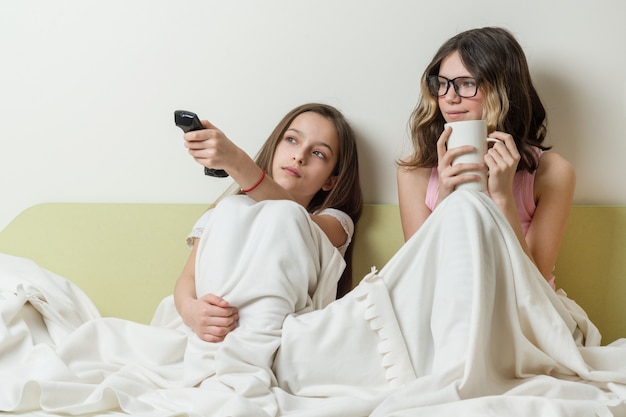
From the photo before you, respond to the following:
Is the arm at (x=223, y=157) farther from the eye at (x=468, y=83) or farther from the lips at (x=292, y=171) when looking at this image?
the eye at (x=468, y=83)

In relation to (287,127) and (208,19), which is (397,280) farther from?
(208,19)

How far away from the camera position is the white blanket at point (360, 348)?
1.17m

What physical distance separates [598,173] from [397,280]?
0.77 metres

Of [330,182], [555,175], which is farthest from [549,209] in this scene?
[330,182]

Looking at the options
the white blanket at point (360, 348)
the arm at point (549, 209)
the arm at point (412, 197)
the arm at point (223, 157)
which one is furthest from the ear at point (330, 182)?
the arm at point (549, 209)

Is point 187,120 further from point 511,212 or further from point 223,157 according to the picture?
point 511,212

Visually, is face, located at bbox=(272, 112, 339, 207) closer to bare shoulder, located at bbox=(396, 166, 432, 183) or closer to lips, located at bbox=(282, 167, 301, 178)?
lips, located at bbox=(282, 167, 301, 178)

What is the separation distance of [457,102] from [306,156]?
1.34ft

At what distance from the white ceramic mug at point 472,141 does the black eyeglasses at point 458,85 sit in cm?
28

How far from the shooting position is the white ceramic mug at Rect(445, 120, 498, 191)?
140 centimetres

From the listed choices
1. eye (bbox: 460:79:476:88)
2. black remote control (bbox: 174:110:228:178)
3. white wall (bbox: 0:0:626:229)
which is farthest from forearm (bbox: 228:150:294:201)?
eye (bbox: 460:79:476:88)

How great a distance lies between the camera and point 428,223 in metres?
1.36

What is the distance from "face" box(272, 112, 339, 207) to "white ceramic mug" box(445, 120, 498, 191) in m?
0.50

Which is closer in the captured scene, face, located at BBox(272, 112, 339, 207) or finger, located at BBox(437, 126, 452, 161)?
finger, located at BBox(437, 126, 452, 161)
